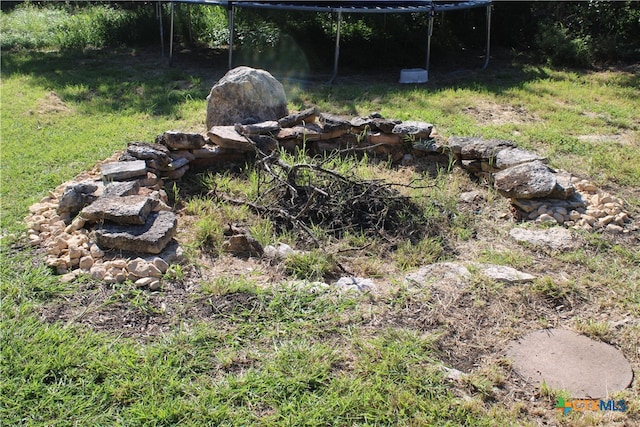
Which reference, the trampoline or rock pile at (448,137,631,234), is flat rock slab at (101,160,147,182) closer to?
rock pile at (448,137,631,234)

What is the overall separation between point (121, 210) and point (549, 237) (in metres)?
2.78

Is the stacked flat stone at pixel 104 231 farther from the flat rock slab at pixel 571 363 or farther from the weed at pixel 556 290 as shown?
the weed at pixel 556 290

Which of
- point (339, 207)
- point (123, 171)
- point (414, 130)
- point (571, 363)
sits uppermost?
point (414, 130)

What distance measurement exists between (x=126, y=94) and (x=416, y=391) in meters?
6.29

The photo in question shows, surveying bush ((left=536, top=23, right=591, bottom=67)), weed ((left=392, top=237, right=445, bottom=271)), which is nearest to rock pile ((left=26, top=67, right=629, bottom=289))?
weed ((left=392, top=237, right=445, bottom=271))

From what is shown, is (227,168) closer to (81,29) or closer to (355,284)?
(355,284)

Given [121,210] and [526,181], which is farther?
[526,181]

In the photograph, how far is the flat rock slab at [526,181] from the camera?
4.52m

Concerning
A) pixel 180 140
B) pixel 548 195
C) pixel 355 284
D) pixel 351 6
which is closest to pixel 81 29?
pixel 351 6

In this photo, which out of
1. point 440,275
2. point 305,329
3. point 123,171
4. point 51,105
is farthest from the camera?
point 51,105

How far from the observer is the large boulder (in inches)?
238

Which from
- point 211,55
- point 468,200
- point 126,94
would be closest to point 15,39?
point 211,55

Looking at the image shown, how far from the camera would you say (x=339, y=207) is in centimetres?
429

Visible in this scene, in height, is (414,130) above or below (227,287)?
above
